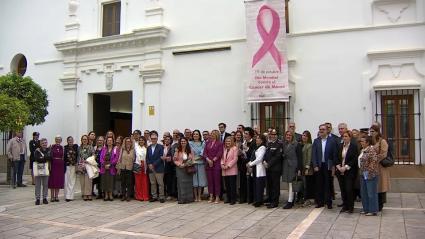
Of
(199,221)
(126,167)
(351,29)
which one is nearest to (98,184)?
(126,167)

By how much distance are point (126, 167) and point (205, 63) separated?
4441 mm

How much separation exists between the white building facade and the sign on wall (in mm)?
357

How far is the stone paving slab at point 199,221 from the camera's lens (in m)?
7.50

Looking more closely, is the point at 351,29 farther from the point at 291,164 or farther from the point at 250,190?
the point at 250,190

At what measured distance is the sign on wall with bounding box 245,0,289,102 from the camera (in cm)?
1255

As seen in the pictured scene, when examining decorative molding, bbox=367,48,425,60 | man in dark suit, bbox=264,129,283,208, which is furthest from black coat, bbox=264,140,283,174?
decorative molding, bbox=367,48,425,60

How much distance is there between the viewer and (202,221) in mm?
8523

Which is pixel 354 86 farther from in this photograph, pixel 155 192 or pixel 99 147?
pixel 99 147

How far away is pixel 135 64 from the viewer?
1508 centimetres

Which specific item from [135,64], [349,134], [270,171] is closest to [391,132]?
[349,134]

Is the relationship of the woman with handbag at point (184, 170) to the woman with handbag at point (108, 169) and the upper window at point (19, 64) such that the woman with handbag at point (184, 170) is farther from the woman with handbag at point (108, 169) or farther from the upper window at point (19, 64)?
the upper window at point (19, 64)

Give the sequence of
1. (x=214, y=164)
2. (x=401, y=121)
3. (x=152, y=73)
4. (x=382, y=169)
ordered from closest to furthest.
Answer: (x=382, y=169)
(x=214, y=164)
(x=401, y=121)
(x=152, y=73)

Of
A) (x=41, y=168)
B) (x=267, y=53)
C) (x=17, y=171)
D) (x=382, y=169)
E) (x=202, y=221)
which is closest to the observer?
(x=202, y=221)

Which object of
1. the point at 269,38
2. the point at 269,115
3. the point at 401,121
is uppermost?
the point at 269,38
